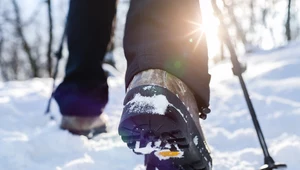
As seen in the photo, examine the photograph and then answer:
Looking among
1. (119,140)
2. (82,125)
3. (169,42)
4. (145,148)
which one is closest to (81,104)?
(82,125)

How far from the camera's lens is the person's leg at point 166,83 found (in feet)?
3.06

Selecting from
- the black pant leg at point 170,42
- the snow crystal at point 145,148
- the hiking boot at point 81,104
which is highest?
the hiking boot at point 81,104

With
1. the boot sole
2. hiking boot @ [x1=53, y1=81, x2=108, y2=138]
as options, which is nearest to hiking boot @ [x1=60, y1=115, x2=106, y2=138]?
hiking boot @ [x1=53, y1=81, x2=108, y2=138]

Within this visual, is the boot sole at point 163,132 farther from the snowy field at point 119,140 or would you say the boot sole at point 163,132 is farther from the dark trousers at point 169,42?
the snowy field at point 119,140

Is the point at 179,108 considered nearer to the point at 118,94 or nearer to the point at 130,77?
the point at 130,77

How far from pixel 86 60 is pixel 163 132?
1077mm

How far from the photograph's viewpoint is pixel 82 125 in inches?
77.0

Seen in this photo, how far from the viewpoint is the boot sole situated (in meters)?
0.92

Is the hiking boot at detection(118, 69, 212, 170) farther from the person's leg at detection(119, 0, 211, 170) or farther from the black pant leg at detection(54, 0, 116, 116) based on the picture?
the black pant leg at detection(54, 0, 116, 116)

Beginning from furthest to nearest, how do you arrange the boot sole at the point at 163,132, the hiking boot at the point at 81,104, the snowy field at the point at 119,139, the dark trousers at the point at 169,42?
the hiking boot at the point at 81,104, the snowy field at the point at 119,139, the dark trousers at the point at 169,42, the boot sole at the point at 163,132

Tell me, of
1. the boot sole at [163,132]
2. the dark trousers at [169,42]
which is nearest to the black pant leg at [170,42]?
the dark trousers at [169,42]

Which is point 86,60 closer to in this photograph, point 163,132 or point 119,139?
point 119,139

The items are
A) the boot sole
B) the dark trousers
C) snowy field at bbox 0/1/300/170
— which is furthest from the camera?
snowy field at bbox 0/1/300/170

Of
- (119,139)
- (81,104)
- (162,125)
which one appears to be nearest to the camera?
(162,125)
